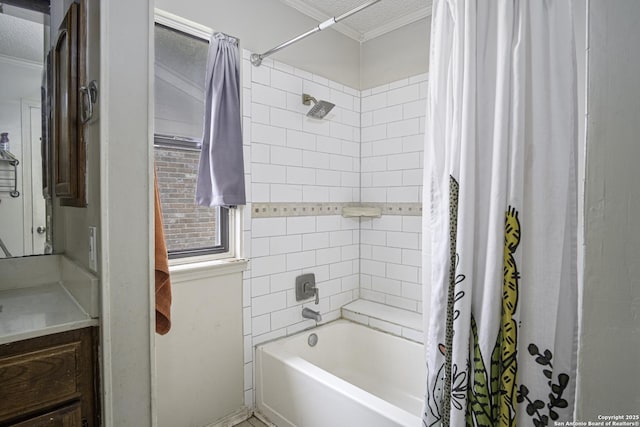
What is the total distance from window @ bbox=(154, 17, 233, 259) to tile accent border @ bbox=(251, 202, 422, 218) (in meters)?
0.33

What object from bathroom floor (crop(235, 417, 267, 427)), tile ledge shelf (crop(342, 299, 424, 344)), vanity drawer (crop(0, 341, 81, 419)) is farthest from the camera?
tile ledge shelf (crop(342, 299, 424, 344))

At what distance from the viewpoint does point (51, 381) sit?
0.92 meters

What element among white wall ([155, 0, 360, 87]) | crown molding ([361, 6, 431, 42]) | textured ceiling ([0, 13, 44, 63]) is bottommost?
textured ceiling ([0, 13, 44, 63])

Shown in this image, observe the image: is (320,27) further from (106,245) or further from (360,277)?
(360,277)

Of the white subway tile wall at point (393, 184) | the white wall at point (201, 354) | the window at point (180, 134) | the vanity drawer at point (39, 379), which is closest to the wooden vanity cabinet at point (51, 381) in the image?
the vanity drawer at point (39, 379)

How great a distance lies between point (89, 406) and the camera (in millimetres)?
984

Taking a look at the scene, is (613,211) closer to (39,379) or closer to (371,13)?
(39,379)

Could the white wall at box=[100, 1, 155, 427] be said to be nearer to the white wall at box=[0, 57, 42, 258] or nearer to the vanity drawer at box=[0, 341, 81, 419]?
the vanity drawer at box=[0, 341, 81, 419]

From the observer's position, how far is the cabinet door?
2.93ft

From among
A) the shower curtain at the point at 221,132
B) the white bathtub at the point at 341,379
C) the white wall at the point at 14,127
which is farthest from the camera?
the shower curtain at the point at 221,132

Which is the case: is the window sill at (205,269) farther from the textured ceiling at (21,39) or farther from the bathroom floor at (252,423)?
the textured ceiling at (21,39)

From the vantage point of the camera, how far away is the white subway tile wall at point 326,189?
Answer: 222 centimetres

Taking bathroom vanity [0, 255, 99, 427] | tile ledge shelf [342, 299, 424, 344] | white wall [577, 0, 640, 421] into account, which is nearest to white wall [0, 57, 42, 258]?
bathroom vanity [0, 255, 99, 427]

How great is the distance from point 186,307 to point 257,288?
0.48m
